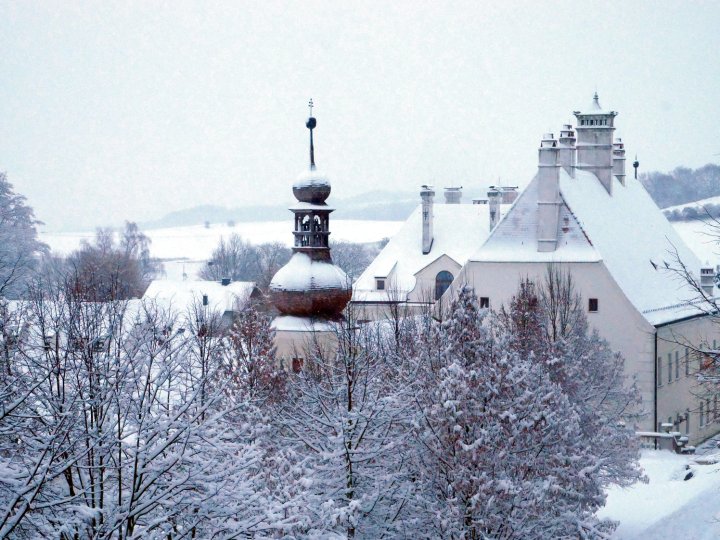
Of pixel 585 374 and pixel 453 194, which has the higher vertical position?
pixel 453 194

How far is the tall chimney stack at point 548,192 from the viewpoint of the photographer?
49094 mm

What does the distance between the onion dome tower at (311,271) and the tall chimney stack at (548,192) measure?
51.6 ft

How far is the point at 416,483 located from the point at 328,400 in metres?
3.24

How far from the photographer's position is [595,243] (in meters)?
48.4

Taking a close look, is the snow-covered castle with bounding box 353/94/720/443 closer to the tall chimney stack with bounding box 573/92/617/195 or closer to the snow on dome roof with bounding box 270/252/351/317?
the tall chimney stack with bounding box 573/92/617/195

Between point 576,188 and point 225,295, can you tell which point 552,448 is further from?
point 225,295

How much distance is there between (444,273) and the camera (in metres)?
65.0

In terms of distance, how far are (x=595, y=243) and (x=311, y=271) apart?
17944 millimetres

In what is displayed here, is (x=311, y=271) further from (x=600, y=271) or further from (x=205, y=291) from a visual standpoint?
(x=205, y=291)

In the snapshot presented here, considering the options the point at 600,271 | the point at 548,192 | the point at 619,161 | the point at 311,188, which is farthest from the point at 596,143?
the point at 311,188

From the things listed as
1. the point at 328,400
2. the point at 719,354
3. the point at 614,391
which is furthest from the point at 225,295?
the point at 719,354

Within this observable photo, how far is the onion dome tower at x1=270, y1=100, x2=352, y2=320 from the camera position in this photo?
111ft

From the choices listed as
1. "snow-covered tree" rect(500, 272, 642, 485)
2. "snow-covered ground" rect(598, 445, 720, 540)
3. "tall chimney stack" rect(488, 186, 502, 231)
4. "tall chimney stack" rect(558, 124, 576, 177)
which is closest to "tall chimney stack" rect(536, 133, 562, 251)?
"tall chimney stack" rect(558, 124, 576, 177)

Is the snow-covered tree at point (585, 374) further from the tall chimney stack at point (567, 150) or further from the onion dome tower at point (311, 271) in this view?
the tall chimney stack at point (567, 150)
